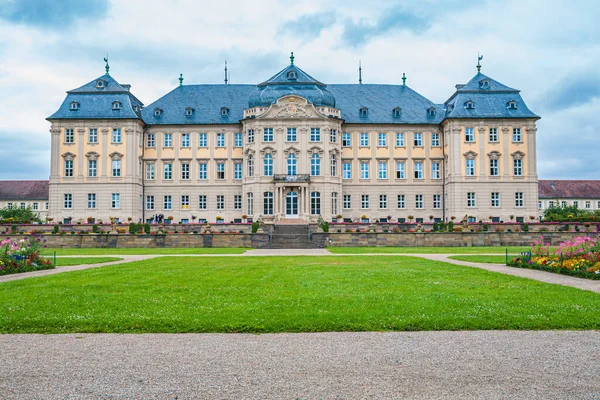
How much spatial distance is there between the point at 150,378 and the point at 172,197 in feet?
186

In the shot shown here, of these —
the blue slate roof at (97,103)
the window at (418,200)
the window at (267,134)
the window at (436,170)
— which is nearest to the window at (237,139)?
the window at (267,134)

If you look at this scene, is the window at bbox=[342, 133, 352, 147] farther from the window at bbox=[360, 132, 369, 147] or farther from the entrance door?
the entrance door

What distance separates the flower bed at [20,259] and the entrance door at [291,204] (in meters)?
36.2

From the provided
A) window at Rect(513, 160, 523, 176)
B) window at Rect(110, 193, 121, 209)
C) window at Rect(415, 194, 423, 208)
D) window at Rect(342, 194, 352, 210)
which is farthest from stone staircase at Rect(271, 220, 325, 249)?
window at Rect(513, 160, 523, 176)

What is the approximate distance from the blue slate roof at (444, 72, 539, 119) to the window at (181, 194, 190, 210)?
3149 cm

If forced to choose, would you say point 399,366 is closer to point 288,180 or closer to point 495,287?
point 495,287

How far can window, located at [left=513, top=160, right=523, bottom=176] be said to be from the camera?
196ft

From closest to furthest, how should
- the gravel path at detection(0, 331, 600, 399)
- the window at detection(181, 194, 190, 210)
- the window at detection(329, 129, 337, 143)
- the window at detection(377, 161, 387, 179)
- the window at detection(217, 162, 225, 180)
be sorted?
the gravel path at detection(0, 331, 600, 399) → the window at detection(329, 129, 337, 143) → the window at detection(181, 194, 190, 210) → the window at detection(217, 162, 225, 180) → the window at detection(377, 161, 387, 179)

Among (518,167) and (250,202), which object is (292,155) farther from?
(518,167)

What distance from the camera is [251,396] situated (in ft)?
19.9

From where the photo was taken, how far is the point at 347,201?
202 ft

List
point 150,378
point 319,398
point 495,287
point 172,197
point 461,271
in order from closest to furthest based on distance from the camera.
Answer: point 319,398
point 150,378
point 495,287
point 461,271
point 172,197

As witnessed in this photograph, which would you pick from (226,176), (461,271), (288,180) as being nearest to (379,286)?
(461,271)

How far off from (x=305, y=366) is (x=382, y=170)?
2214 inches
